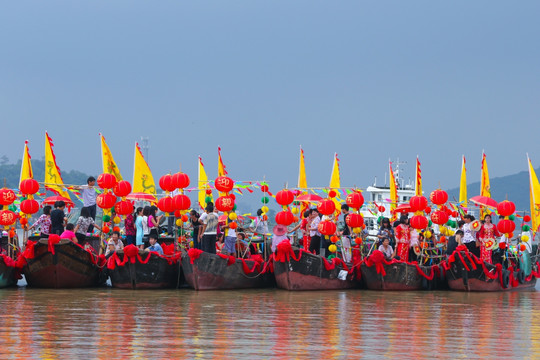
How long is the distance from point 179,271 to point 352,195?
4.04 m

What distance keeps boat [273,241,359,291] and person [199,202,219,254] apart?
4.44 feet

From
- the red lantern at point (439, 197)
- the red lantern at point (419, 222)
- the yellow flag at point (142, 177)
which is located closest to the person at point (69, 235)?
the red lantern at point (419, 222)

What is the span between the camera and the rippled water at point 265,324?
37.9ft

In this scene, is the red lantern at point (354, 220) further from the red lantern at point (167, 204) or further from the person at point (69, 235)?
the person at point (69, 235)

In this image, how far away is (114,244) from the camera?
20.4 meters

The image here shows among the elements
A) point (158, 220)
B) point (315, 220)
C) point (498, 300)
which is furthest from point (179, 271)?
point (498, 300)

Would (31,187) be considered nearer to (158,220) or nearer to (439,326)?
(158,220)

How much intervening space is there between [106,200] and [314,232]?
183 inches

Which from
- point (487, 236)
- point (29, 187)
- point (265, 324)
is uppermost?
point (29, 187)

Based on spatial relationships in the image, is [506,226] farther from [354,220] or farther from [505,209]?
[354,220]

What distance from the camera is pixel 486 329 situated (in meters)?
14.0

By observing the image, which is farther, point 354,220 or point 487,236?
point 487,236

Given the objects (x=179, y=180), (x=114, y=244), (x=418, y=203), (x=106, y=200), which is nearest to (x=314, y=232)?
(x=418, y=203)

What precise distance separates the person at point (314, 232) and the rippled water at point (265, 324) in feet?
5.51
